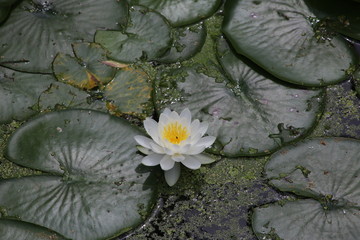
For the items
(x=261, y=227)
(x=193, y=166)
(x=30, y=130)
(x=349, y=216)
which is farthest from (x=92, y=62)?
(x=349, y=216)

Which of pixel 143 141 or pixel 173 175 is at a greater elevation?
pixel 143 141

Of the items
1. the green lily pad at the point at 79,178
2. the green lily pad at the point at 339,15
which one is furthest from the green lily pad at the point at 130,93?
the green lily pad at the point at 339,15

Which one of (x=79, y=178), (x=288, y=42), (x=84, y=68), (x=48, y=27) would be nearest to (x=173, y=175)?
(x=79, y=178)

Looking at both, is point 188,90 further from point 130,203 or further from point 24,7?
point 24,7

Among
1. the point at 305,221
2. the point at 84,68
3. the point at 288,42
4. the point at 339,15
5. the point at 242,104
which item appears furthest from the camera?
the point at 339,15

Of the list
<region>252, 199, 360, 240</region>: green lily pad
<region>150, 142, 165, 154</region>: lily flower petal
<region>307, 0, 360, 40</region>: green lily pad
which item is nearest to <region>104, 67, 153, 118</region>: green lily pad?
<region>150, 142, 165, 154</region>: lily flower petal

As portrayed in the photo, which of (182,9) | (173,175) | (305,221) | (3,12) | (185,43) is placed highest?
(3,12)

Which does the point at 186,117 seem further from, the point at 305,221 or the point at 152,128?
the point at 305,221
